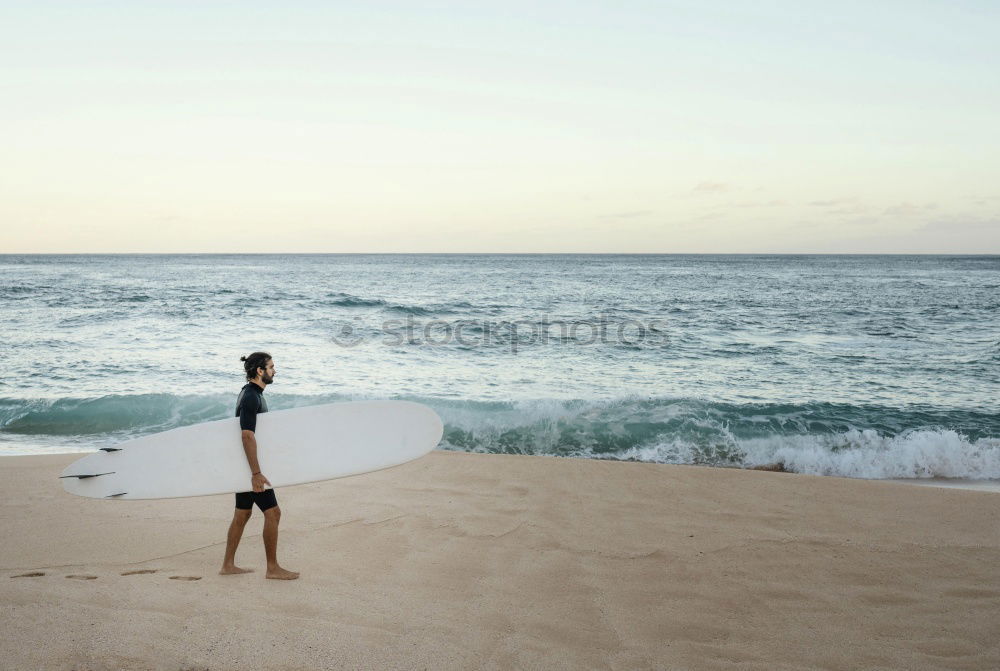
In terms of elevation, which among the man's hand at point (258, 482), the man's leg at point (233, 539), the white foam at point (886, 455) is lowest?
the white foam at point (886, 455)

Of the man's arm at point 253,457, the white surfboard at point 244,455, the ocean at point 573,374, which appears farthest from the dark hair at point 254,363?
the ocean at point 573,374

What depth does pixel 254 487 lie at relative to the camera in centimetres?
383

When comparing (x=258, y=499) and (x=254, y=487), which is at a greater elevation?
(x=254, y=487)

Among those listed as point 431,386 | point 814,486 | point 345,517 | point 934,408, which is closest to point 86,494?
point 345,517

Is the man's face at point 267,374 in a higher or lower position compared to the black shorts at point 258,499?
higher

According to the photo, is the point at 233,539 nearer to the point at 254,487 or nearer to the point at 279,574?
the point at 279,574

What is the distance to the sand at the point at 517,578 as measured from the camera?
3.19 meters

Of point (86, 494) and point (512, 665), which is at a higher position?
point (86, 494)

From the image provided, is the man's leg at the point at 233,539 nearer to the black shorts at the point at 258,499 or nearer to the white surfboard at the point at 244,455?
the black shorts at the point at 258,499

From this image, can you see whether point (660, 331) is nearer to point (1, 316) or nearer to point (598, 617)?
point (598, 617)

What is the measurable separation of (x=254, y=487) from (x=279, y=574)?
1.94 feet

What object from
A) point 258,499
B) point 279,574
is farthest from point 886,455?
point 258,499

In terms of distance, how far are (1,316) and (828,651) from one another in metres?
22.3

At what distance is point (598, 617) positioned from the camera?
3.58 meters
